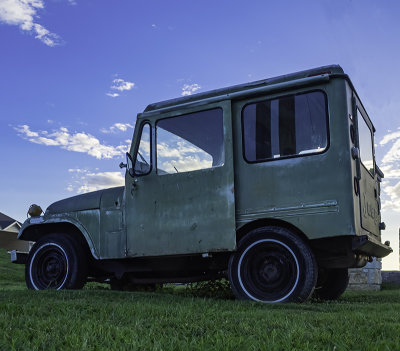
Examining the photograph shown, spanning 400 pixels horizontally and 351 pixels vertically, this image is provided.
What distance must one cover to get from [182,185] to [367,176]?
8.16 ft

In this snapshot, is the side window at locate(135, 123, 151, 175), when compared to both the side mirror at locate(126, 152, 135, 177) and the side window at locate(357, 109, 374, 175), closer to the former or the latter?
the side mirror at locate(126, 152, 135, 177)

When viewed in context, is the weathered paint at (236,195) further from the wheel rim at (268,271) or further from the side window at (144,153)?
the wheel rim at (268,271)

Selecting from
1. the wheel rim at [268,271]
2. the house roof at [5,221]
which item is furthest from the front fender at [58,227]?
the house roof at [5,221]

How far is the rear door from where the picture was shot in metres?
5.89

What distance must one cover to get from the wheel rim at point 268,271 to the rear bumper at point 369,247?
706mm

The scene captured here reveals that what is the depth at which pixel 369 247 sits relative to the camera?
5.83m

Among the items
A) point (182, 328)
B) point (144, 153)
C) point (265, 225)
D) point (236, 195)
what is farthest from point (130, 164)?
point (182, 328)

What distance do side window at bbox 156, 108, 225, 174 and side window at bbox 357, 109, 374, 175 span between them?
186 centimetres

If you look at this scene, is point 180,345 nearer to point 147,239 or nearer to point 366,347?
point 366,347

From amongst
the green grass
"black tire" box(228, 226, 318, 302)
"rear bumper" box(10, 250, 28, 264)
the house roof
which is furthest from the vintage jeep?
the house roof

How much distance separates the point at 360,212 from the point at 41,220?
4.80 m

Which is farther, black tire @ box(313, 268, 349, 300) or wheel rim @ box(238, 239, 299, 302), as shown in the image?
black tire @ box(313, 268, 349, 300)

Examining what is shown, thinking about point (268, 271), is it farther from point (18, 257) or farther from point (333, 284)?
point (18, 257)

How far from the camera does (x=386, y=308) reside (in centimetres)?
516
